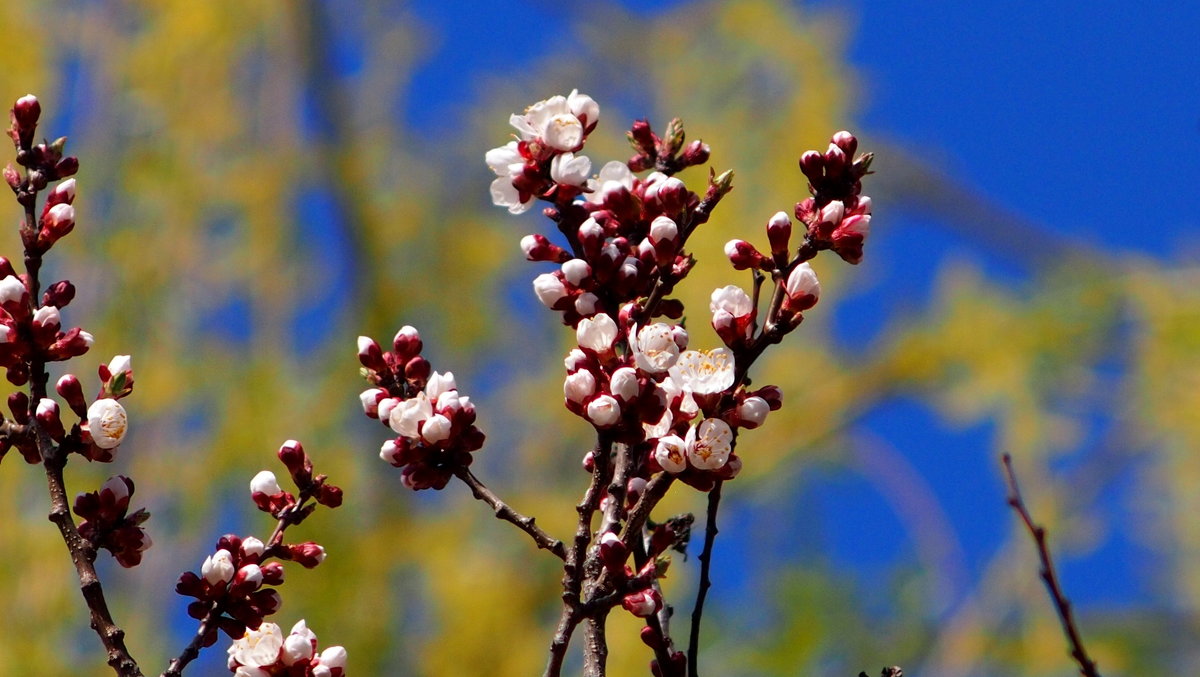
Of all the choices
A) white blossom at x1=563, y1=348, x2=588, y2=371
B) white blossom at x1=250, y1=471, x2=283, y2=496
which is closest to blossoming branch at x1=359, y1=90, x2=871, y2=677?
white blossom at x1=563, y1=348, x2=588, y2=371

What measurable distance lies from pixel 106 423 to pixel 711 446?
42 centimetres

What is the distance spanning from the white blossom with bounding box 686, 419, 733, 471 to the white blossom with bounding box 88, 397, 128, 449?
40 cm

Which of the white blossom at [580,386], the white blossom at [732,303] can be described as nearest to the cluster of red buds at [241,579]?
the white blossom at [580,386]

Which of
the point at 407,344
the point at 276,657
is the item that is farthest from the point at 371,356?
the point at 276,657

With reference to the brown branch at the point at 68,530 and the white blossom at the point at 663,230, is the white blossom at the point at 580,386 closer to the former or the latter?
the white blossom at the point at 663,230

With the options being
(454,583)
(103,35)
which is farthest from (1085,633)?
(103,35)

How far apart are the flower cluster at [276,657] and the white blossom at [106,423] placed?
170mm

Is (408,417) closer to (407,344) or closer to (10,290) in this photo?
(407,344)

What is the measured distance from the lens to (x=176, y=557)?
3229mm

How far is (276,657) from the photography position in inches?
33.0

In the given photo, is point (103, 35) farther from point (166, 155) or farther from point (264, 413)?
point (264, 413)

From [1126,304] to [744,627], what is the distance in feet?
4.59

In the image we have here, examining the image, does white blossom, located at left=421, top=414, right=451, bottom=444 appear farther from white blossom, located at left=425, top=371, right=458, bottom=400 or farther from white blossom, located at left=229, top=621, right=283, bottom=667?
white blossom, located at left=229, top=621, right=283, bottom=667

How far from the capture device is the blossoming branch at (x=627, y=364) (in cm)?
80
